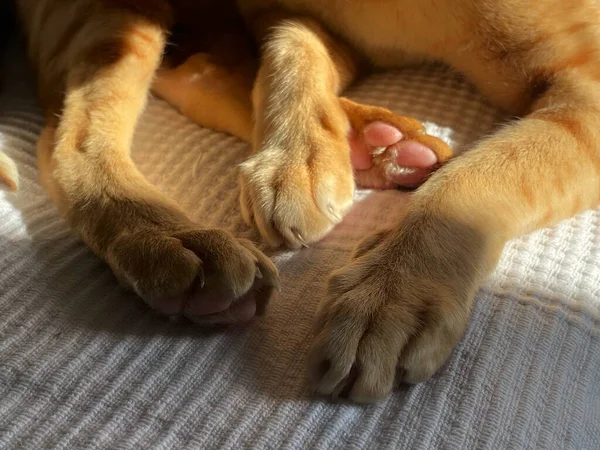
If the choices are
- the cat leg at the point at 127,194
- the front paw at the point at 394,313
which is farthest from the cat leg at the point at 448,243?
the cat leg at the point at 127,194

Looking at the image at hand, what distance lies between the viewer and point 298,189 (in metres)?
0.79

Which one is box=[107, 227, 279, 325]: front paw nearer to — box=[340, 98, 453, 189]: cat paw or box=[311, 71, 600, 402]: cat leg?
box=[311, 71, 600, 402]: cat leg

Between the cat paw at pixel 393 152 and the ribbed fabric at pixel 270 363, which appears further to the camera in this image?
the cat paw at pixel 393 152

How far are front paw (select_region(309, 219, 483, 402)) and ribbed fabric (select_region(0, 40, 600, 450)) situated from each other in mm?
25

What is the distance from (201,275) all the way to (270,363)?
0.11 metres

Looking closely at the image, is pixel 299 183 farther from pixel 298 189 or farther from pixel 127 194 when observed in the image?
pixel 127 194

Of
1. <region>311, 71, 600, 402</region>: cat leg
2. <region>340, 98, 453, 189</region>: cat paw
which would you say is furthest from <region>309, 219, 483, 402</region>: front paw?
<region>340, 98, 453, 189</region>: cat paw

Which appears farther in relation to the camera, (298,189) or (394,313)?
(298,189)

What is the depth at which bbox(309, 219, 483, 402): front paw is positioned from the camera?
603 millimetres

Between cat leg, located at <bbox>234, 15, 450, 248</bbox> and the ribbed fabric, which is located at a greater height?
cat leg, located at <bbox>234, 15, 450, 248</bbox>

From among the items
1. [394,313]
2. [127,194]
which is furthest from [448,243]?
[127,194]

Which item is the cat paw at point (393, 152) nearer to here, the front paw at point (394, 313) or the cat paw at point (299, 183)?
the cat paw at point (299, 183)

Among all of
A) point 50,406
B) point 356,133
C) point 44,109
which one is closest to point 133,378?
point 50,406

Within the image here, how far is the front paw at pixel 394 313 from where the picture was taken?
60 centimetres
